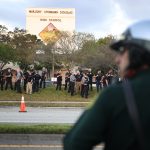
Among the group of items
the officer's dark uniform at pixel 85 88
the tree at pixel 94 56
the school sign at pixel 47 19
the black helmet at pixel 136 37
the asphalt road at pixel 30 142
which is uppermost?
the school sign at pixel 47 19

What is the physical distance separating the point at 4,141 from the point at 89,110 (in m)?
8.72

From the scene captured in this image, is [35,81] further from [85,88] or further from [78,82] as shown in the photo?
[85,88]

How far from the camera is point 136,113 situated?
2.49 meters

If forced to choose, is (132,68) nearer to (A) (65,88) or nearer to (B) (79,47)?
(A) (65,88)

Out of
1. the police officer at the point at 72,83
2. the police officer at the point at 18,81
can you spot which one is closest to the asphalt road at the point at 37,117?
the police officer at the point at 18,81

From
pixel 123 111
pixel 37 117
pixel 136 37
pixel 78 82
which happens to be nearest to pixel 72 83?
pixel 78 82

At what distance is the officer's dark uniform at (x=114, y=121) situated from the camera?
2.53 metres

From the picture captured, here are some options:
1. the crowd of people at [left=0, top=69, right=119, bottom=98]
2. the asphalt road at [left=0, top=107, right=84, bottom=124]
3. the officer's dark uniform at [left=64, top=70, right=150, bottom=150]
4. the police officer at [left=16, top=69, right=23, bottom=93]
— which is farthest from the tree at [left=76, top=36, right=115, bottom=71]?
the officer's dark uniform at [left=64, top=70, right=150, bottom=150]

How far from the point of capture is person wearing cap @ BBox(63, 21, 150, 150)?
2.53 metres

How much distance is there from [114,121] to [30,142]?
8.77 meters

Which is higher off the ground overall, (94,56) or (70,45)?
(70,45)

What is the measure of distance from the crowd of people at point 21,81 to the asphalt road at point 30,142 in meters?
22.4

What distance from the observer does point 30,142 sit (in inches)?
440

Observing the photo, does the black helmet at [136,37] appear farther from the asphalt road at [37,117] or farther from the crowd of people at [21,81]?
the crowd of people at [21,81]
